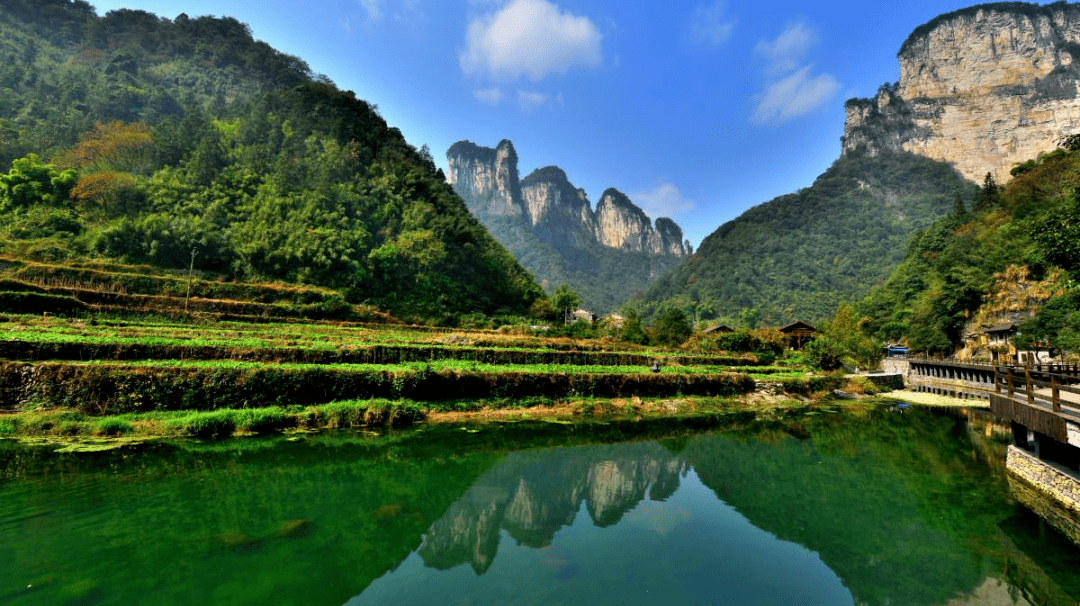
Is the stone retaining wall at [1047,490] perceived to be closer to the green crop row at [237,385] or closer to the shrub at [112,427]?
the green crop row at [237,385]

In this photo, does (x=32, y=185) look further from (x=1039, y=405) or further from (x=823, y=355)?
(x=823, y=355)

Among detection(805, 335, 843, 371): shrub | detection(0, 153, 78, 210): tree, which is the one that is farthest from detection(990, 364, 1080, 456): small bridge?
detection(0, 153, 78, 210): tree

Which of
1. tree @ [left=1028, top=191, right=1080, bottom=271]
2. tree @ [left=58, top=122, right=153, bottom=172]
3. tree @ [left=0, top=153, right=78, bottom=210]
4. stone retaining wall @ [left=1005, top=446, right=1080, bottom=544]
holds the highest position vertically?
tree @ [left=58, top=122, right=153, bottom=172]

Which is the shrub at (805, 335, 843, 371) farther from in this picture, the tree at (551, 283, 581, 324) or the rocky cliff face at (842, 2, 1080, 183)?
the rocky cliff face at (842, 2, 1080, 183)

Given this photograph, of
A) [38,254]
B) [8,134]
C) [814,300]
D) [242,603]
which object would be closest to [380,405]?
[242,603]

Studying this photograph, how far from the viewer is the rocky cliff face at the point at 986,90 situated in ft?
354

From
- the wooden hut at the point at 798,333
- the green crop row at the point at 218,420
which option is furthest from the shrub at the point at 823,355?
the green crop row at the point at 218,420

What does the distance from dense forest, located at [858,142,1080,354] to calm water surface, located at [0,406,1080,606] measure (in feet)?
70.4

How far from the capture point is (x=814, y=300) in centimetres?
9500

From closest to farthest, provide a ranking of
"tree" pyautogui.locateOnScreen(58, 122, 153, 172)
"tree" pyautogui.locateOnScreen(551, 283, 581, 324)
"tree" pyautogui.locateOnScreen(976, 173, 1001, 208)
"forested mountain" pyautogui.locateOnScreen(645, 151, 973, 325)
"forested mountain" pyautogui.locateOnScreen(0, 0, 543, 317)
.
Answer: "forested mountain" pyautogui.locateOnScreen(0, 0, 543, 317) → "tree" pyautogui.locateOnScreen(58, 122, 153, 172) → "tree" pyautogui.locateOnScreen(976, 173, 1001, 208) → "tree" pyautogui.locateOnScreen(551, 283, 581, 324) → "forested mountain" pyautogui.locateOnScreen(645, 151, 973, 325)

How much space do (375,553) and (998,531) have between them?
10313mm

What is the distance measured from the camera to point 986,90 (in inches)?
4596

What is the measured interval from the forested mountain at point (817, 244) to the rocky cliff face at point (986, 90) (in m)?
6.80

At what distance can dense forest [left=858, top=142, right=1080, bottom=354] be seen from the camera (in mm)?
30656
